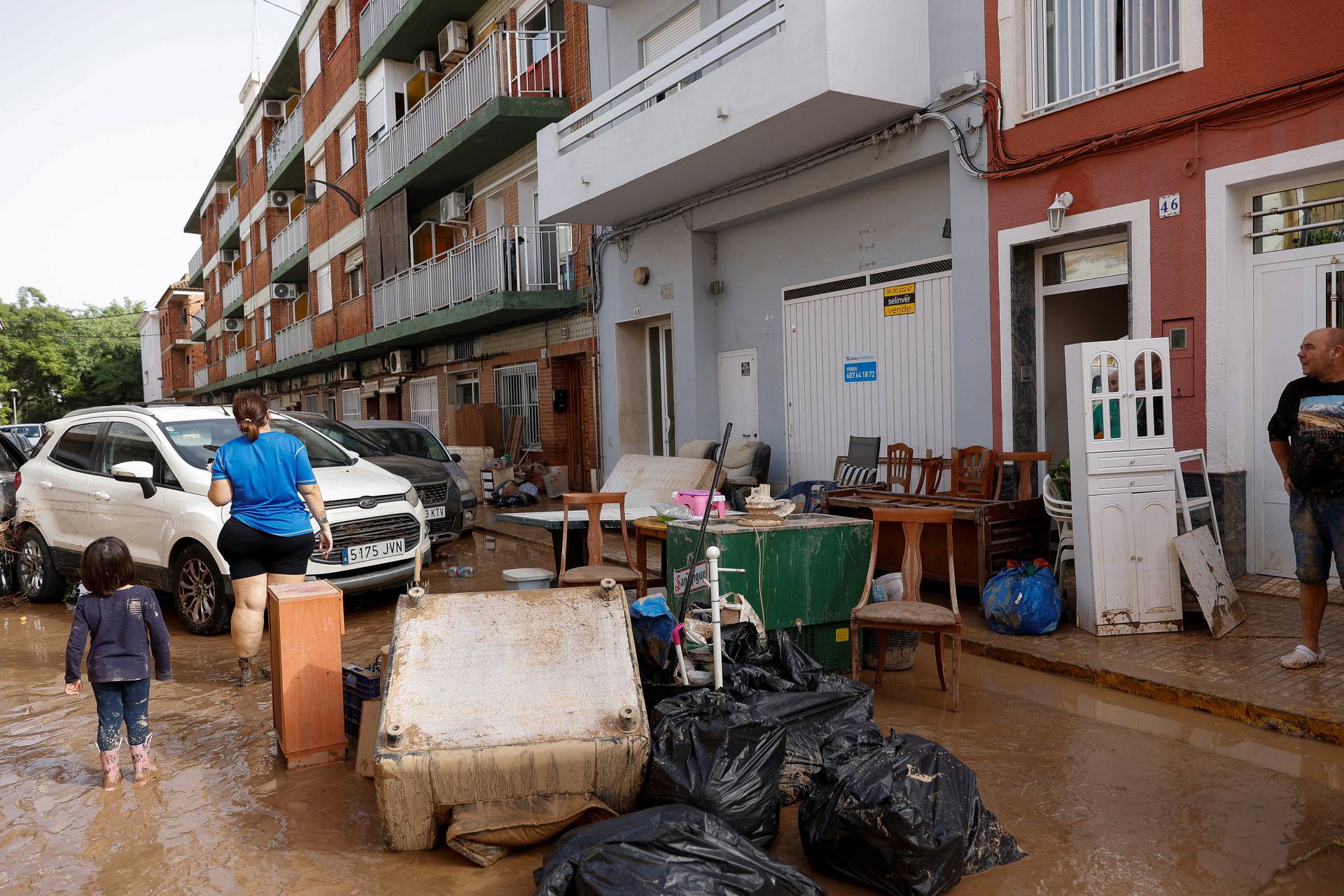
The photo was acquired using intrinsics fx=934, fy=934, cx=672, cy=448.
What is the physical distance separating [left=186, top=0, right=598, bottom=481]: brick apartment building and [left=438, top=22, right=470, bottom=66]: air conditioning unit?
0.15 feet

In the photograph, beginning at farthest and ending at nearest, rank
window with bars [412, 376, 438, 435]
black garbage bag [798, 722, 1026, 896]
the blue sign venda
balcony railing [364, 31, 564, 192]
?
window with bars [412, 376, 438, 435] → balcony railing [364, 31, 564, 192] → the blue sign venda → black garbage bag [798, 722, 1026, 896]

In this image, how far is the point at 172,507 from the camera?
24.1 ft

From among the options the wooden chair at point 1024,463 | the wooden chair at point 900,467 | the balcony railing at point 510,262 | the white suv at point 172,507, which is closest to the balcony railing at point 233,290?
the balcony railing at point 510,262

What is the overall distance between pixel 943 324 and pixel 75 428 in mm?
8382

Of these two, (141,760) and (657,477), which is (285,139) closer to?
(657,477)

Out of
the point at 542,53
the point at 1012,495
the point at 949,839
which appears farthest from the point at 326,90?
the point at 949,839

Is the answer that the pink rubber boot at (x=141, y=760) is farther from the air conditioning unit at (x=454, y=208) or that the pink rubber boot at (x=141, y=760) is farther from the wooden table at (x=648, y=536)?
the air conditioning unit at (x=454, y=208)

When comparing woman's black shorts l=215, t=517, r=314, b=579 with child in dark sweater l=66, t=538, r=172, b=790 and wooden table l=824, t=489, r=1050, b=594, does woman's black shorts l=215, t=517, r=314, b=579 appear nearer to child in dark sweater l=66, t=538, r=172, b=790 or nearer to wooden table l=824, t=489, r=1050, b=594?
child in dark sweater l=66, t=538, r=172, b=790

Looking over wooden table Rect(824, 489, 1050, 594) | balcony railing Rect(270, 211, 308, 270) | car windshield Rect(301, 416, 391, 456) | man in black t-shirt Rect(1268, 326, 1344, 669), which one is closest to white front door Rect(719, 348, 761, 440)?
wooden table Rect(824, 489, 1050, 594)

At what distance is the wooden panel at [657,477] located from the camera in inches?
426

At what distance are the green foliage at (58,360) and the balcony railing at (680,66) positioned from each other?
53631mm

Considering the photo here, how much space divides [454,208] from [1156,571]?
50.8 feet

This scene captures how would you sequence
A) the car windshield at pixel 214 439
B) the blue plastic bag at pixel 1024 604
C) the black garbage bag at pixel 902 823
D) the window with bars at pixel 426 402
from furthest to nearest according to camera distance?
1. the window with bars at pixel 426 402
2. the car windshield at pixel 214 439
3. the blue plastic bag at pixel 1024 604
4. the black garbage bag at pixel 902 823

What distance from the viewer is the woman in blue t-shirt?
18.4 feet
